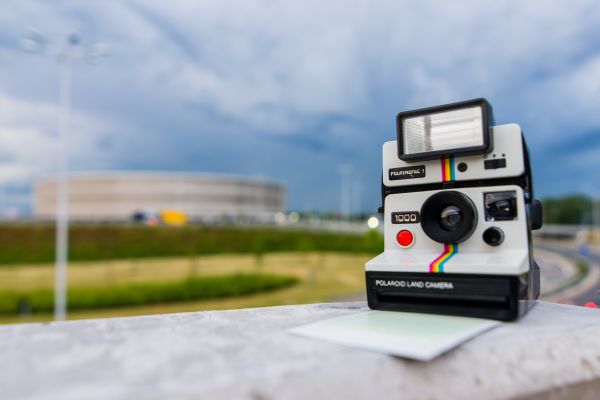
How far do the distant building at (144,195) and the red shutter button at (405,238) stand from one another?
3392 inches

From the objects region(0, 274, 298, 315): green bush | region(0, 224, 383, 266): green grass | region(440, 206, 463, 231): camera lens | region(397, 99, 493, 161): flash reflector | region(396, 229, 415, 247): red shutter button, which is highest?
region(397, 99, 493, 161): flash reflector

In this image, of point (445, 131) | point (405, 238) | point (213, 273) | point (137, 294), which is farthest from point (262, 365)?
point (213, 273)

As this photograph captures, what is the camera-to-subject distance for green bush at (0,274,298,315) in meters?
20.5

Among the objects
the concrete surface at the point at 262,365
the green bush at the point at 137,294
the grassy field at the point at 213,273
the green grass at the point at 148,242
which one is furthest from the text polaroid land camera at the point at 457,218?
the green grass at the point at 148,242

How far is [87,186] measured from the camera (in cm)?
Result: 8581

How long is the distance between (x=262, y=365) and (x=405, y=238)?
1.29 meters

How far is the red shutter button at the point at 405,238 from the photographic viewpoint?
2.30 meters

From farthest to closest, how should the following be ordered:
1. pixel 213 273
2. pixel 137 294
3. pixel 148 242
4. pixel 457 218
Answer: pixel 148 242
pixel 213 273
pixel 137 294
pixel 457 218

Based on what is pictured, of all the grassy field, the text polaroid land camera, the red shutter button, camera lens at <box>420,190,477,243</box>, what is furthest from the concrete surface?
the grassy field

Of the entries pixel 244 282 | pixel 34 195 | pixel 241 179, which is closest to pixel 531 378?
pixel 244 282

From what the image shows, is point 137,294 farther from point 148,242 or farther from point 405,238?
point 148,242

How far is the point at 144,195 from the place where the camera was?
84.8 meters

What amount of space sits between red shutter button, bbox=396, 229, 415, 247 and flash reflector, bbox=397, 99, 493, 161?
0.38 m

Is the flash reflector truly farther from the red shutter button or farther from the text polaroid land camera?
the red shutter button
